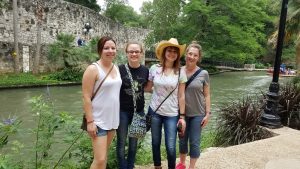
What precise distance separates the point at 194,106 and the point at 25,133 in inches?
199

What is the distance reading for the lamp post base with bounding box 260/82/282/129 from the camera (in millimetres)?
7445

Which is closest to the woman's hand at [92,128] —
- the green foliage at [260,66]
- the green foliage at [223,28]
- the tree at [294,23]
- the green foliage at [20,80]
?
the tree at [294,23]

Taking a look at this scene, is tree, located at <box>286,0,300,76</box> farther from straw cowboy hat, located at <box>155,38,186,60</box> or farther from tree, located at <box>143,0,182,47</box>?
tree, located at <box>143,0,182,47</box>

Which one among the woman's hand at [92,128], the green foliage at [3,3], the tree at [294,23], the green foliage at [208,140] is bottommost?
the green foliage at [208,140]

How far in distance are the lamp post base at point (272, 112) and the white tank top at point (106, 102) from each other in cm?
458

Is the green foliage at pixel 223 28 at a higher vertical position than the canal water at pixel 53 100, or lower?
higher

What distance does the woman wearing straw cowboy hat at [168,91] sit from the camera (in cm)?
419

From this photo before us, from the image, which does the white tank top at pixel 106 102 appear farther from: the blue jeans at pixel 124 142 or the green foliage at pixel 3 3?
the green foliage at pixel 3 3

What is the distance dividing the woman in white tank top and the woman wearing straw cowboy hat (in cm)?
63

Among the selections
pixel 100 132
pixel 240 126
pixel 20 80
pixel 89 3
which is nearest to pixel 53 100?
pixel 20 80

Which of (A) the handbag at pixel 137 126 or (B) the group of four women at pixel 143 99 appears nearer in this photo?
(B) the group of four women at pixel 143 99

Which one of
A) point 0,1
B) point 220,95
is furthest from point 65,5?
point 220,95

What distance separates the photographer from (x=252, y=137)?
713 cm

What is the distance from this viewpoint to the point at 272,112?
24.5 ft
